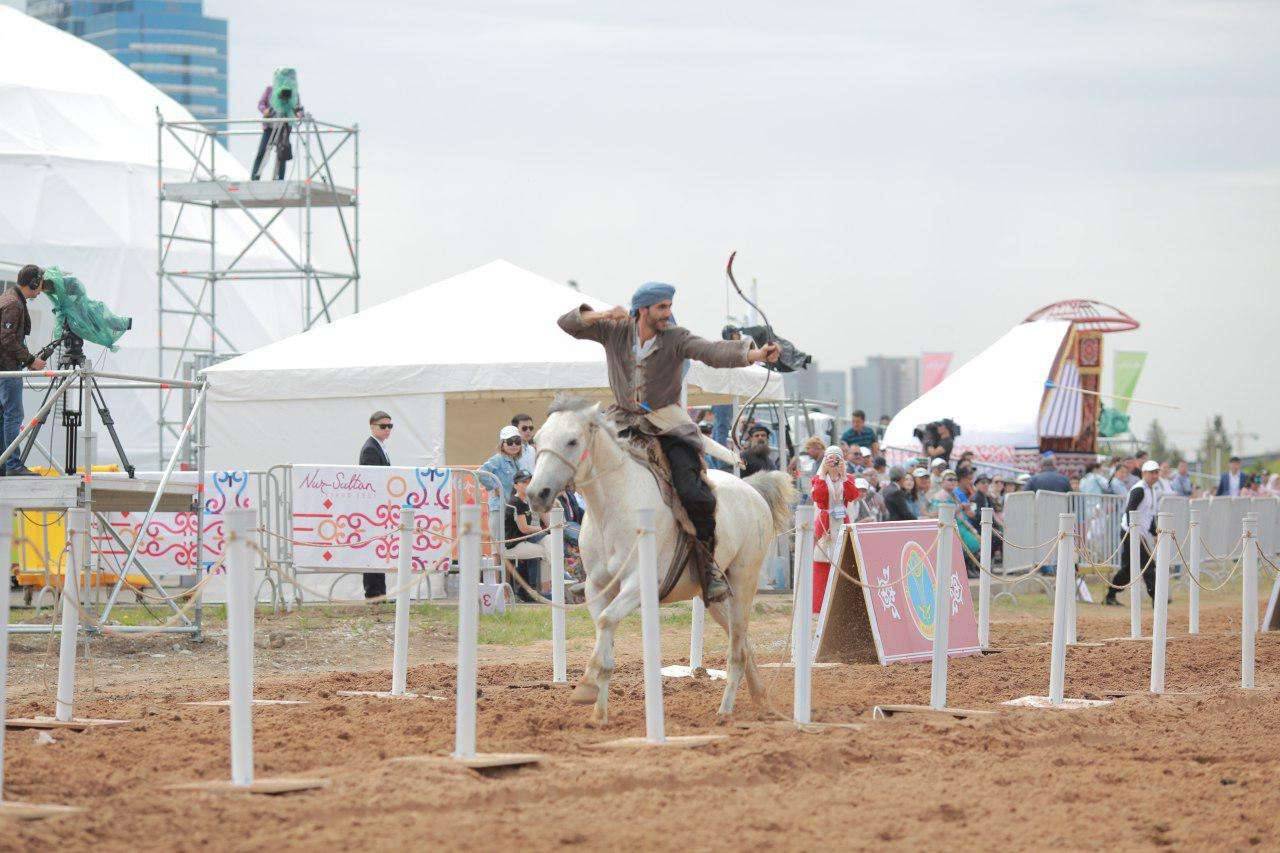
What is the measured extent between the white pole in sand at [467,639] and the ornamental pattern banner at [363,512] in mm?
9903

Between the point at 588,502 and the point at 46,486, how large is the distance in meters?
6.35

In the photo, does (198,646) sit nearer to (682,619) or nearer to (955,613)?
(682,619)

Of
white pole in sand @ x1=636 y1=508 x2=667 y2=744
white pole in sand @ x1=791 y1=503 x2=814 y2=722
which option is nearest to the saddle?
white pole in sand @ x1=791 y1=503 x2=814 y2=722

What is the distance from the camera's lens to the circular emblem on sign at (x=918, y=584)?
14656mm

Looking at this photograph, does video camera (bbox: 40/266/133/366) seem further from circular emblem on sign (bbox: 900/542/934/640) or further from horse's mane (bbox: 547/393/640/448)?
circular emblem on sign (bbox: 900/542/934/640)

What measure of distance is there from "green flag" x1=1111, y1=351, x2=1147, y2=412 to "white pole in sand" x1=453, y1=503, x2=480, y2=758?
42.3m

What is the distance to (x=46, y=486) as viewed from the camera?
14.4 meters

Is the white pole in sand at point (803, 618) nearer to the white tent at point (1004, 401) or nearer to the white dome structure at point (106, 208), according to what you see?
the white tent at point (1004, 401)

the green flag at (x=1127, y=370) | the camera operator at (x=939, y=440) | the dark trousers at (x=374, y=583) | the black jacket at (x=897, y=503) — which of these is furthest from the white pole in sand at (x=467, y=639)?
the green flag at (x=1127, y=370)

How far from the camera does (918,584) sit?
48.7ft

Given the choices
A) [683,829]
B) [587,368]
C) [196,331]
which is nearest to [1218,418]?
[196,331]

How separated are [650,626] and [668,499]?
5.48 feet

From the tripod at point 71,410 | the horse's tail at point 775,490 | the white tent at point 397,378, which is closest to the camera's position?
the horse's tail at point 775,490

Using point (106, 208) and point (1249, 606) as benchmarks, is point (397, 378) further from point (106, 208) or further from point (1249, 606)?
point (106, 208)
